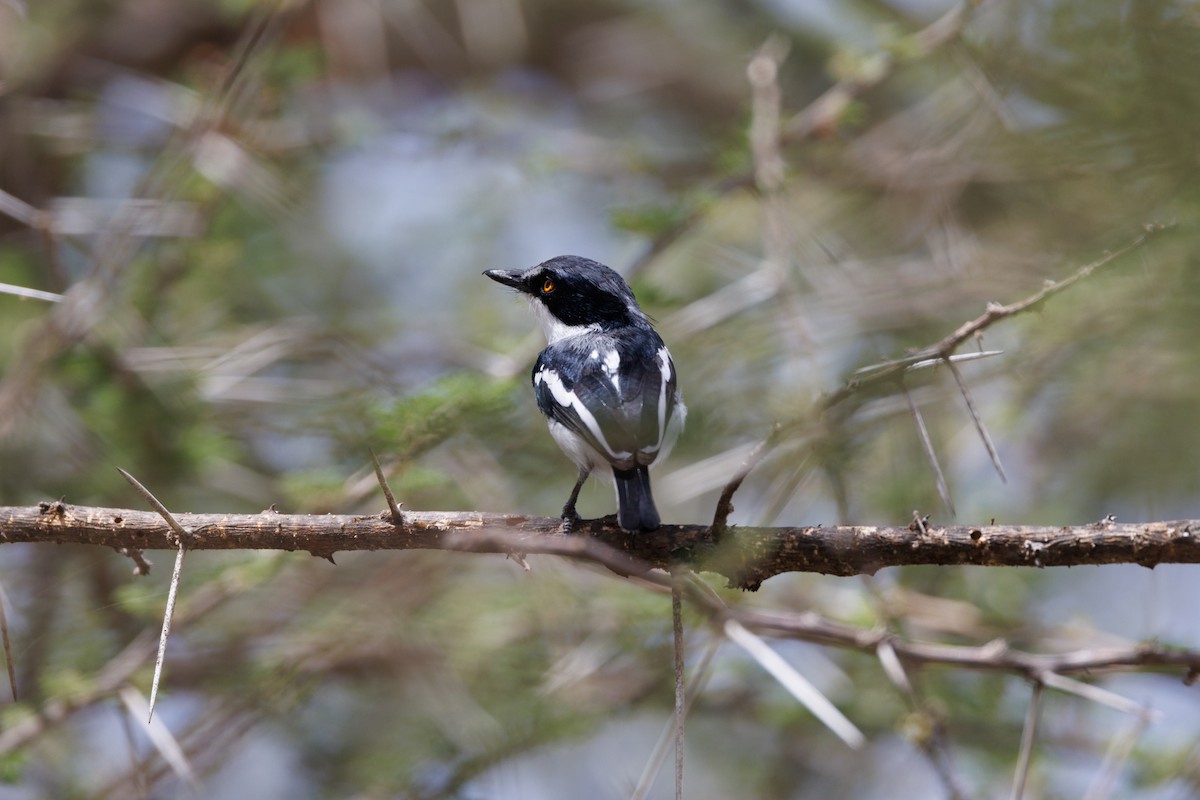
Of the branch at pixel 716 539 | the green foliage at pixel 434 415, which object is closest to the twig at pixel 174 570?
the branch at pixel 716 539

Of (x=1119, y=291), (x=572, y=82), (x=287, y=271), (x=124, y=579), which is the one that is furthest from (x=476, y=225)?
(x=1119, y=291)

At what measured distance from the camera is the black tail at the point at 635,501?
2.80m

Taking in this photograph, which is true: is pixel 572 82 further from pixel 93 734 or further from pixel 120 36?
pixel 93 734

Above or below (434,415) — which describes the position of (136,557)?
below

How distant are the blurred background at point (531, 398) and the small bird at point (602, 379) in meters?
0.26

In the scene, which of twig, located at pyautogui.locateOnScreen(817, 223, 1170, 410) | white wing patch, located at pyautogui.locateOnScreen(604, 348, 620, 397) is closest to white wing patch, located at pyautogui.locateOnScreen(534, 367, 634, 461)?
white wing patch, located at pyautogui.locateOnScreen(604, 348, 620, 397)

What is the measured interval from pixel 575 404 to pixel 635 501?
23.4 inches

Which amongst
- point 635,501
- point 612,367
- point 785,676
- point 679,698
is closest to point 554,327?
point 612,367

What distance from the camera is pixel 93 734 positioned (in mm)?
5043

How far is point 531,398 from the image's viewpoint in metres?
4.93

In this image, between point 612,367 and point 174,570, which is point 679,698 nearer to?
point 174,570

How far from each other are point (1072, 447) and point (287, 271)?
495 centimetres

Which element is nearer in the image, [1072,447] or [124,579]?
[124,579]

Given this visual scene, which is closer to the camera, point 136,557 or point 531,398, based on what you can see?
point 136,557
